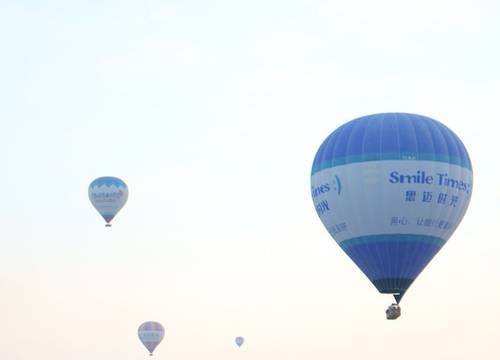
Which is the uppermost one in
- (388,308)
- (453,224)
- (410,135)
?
(410,135)

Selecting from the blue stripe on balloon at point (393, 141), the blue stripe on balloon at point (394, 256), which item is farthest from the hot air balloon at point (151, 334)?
the blue stripe on balloon at point (394, 256)

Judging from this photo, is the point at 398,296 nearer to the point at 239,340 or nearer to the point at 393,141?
the point at 393,141

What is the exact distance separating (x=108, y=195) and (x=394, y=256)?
47.0 metres

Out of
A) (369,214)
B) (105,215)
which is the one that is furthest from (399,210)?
(105,215)

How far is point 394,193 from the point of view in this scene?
68000 mm

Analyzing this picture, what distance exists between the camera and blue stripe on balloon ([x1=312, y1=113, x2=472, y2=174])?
68.1 m

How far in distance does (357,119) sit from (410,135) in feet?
10.4

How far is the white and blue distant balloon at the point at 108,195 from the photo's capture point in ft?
359

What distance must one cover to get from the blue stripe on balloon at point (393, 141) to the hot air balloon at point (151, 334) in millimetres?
63623

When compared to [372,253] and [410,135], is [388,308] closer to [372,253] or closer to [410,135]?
[372,253]

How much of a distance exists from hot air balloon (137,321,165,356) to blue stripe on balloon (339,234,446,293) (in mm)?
64008

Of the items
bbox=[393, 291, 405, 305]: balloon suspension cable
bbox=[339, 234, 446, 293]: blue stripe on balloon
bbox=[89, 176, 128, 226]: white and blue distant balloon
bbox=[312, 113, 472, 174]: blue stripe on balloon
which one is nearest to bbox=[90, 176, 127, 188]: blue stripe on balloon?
bbox=[89, 176, 128, 226]: white and blue distant balloon

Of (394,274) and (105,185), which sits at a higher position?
(105,185)

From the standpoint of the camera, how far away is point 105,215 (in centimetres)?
10888
